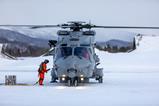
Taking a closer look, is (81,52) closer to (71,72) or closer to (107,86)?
(71,72)

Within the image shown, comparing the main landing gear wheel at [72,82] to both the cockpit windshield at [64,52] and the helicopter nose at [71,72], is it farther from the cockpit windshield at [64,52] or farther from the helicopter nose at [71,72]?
the cockpit windshield at [64,52]

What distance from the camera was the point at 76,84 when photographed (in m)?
25.2

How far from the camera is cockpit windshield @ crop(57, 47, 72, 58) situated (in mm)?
25697

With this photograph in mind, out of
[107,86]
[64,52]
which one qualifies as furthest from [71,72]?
[107,86]

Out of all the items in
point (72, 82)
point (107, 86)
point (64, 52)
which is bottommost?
point (107, 86)

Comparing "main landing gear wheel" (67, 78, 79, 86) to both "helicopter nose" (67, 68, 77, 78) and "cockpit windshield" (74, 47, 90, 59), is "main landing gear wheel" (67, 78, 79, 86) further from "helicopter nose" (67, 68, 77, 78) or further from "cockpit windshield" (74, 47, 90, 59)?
"cockpit windshield" (74, 47, 90, 59)

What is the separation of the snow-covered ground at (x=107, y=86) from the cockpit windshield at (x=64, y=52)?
1.47m

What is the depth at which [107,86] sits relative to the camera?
25078 mm

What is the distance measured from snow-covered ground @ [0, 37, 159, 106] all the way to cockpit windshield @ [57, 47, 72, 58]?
1.47 meters

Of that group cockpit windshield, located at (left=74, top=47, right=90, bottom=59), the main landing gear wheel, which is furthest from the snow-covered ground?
cockpit windshield, located at (left=74, top=47, right=90, bottom=59)

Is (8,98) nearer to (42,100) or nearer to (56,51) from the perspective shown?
(42,100)

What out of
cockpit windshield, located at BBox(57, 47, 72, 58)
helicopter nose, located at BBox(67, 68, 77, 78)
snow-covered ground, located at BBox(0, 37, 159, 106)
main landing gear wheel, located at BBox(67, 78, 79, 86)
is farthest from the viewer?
cockpit windshield, located at BBox(57, 47, 72, 58)

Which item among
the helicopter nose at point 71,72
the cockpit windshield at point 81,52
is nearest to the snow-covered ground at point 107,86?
the helicopter nose at point 71,72

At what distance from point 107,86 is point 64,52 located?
8.64 ft
